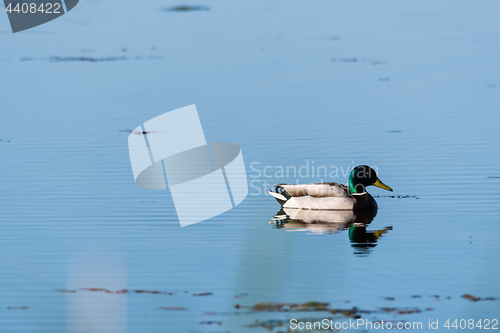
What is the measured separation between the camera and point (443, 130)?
46.7 ft

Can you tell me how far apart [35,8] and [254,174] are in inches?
1056

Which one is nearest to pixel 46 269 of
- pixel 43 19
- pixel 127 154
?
pixel 127 154

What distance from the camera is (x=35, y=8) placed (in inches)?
1407

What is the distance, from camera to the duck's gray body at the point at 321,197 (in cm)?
1097

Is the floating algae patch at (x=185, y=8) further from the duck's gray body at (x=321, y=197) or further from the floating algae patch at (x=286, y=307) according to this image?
the floating algae patch at (x=286, y=307)

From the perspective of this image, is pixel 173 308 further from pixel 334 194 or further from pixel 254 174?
pixel 254 174

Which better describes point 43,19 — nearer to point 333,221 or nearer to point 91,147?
point 91,147

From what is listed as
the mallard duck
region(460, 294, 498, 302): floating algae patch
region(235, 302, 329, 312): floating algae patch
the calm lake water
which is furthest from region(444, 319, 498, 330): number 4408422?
the mallard duck

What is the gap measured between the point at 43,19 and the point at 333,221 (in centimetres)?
2675

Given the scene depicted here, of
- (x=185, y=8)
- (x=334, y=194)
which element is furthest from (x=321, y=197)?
(x=185, y=8)

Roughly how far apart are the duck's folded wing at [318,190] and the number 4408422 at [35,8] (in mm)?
27350

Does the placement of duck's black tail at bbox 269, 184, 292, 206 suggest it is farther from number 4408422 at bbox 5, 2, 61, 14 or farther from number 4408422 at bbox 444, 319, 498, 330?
number 4408422 at bbox 5, 2, 61, 14

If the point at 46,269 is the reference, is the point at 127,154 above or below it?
below

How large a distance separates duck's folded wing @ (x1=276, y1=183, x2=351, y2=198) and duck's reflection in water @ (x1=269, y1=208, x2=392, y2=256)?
24 centimetres
